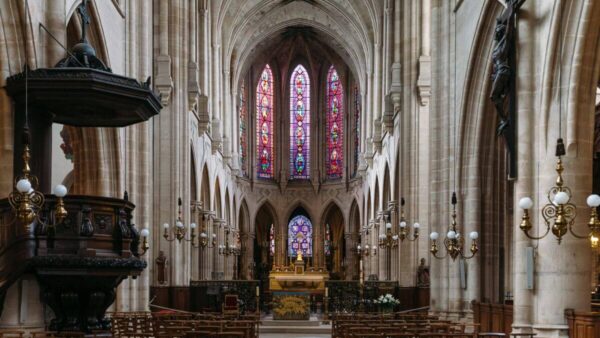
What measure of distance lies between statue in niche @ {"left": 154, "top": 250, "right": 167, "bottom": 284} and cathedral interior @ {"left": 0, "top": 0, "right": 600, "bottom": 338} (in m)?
0.06

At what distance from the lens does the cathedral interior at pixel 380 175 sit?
14.5 metres

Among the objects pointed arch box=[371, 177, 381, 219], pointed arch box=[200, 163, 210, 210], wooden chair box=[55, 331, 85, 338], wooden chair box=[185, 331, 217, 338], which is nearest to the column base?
wooden chair box=[185, 331, 217, 338]

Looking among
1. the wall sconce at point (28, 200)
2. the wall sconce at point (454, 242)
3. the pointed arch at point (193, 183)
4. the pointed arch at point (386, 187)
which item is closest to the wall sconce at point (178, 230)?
the pointed arch at point (193, 183)

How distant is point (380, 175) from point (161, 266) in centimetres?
1687

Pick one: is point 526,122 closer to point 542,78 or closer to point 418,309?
point 542,78

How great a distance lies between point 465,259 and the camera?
893 inches

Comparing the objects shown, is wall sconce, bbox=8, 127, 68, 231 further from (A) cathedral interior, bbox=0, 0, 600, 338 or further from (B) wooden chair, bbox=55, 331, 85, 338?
(B) wooden chair, bbox=55, 331, 85, 338

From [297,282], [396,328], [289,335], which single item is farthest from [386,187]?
[396,328]

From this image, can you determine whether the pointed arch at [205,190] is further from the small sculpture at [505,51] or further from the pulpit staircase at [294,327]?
the small sculpture at [505,51]

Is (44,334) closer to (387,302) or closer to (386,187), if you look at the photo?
(387,302)

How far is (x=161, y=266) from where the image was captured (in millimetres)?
30016

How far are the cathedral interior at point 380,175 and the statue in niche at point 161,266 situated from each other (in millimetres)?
56

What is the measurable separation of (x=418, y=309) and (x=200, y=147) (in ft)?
44.1

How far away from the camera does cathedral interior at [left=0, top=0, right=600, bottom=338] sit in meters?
14.5
